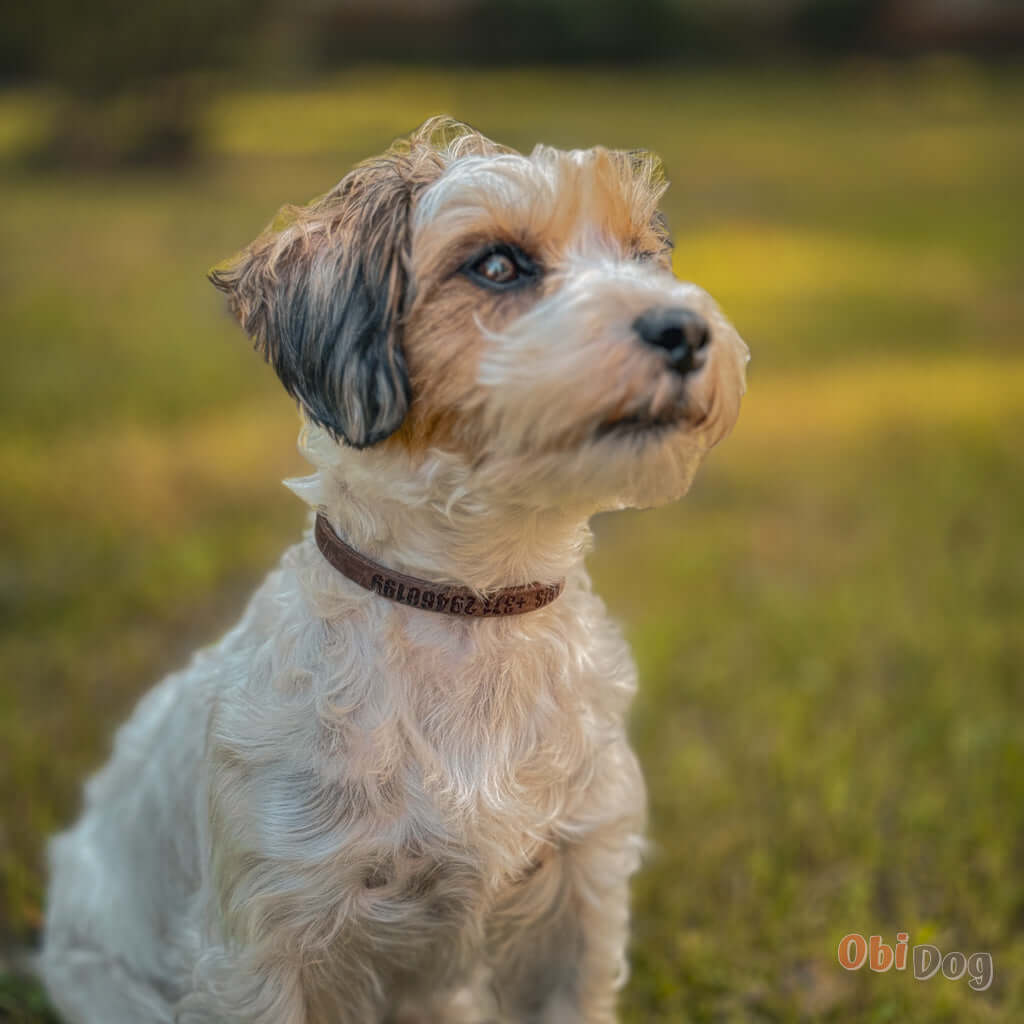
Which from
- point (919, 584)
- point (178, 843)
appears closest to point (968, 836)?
point (919, 584)

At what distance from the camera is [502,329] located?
238 cm

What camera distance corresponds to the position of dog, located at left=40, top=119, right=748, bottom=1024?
230 centimetres

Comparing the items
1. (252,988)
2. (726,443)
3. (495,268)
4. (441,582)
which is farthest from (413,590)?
(726,443)

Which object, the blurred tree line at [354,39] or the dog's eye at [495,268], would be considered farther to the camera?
the blurred tree line at [354,39]

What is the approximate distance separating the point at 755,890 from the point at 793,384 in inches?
212

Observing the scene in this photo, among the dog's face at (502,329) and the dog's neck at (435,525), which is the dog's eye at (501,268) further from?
the dog's neck at (435,525)

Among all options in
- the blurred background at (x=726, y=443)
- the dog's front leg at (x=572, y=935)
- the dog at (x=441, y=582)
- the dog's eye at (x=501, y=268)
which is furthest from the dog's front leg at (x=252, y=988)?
the dog's eye at (x=501, y=268)

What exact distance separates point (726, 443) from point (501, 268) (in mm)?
5587

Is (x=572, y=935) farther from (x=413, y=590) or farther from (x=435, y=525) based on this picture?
(x=435, y=525)

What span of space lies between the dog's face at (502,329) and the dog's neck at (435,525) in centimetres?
8

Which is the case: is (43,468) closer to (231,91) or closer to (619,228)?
(619,228)

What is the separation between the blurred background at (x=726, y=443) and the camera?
406 cm

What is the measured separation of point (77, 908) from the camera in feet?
10.5

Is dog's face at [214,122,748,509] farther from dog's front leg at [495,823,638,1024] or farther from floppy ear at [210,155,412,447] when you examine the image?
dog's front leg at [495,823,638,1024]
